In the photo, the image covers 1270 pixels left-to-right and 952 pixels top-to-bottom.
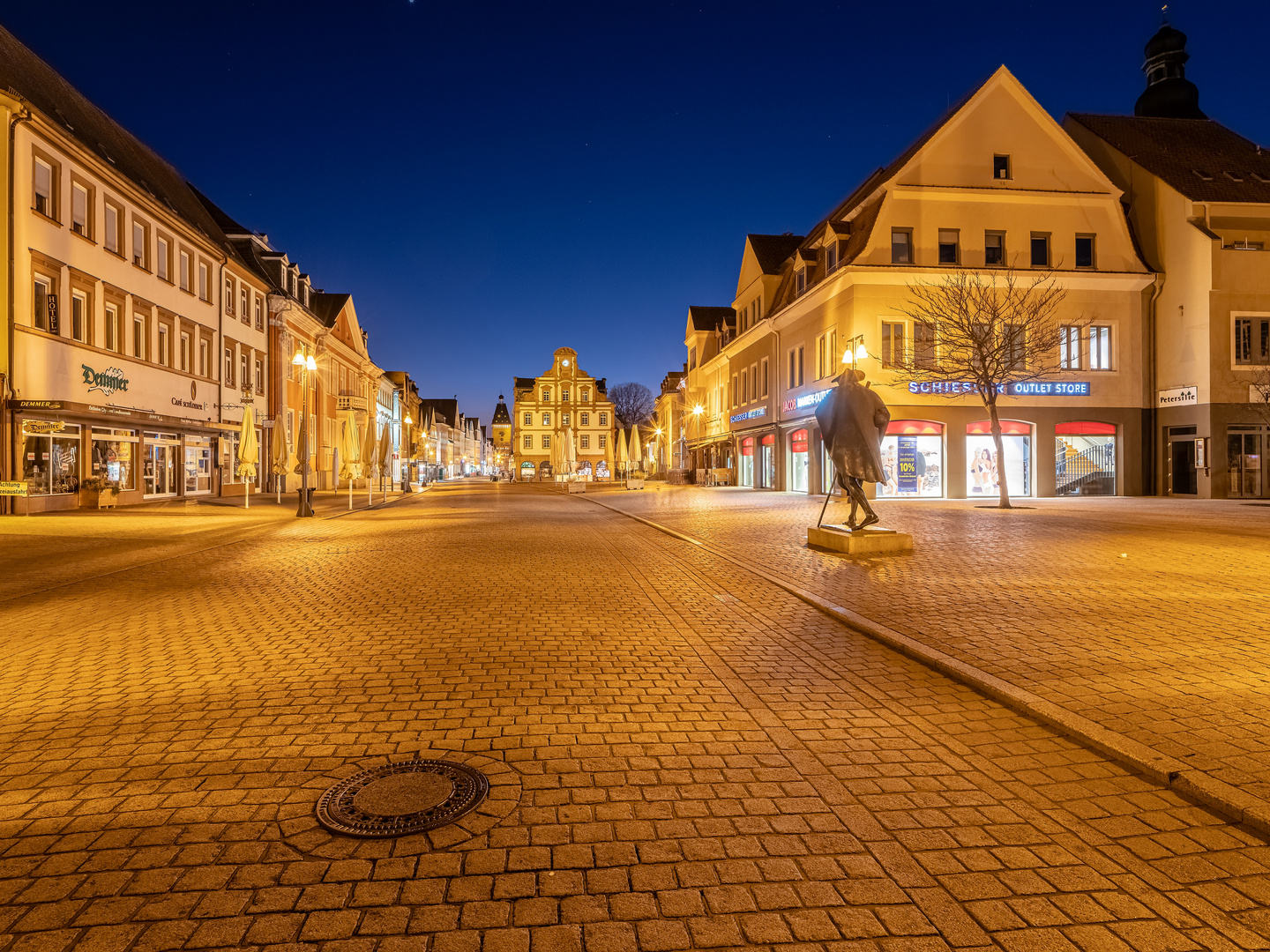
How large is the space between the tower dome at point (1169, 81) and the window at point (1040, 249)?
44.1 feet

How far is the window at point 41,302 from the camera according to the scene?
2130 cm

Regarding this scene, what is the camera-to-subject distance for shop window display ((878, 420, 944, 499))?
28281 millimetres

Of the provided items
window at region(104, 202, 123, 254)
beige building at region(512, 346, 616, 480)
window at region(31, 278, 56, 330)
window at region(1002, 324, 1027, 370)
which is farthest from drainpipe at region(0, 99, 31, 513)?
beige building at region(512, 346, 616, 480)

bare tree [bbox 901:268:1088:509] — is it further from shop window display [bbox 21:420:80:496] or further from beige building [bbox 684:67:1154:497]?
shop window display [bbox 21:420:80:496]

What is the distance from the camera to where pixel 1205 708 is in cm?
459

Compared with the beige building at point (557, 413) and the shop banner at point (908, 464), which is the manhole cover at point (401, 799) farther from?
the beige building at point (557, 413)

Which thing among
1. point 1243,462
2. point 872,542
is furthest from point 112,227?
point 1243,462

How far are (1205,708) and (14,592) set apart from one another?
38.3 feet

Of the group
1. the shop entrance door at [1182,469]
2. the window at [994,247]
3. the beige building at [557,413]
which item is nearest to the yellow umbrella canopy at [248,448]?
the window at [994,247]

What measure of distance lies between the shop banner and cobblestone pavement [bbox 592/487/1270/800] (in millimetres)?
11063

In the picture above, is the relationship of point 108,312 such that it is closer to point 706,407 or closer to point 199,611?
point 199,611

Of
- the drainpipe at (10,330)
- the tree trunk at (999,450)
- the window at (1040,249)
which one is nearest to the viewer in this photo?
the drainpipe at (10,330)

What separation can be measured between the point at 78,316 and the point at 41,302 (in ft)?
6.17

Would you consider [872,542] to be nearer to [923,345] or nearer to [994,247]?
[923,345]
